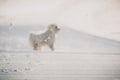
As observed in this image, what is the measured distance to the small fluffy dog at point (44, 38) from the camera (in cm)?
193

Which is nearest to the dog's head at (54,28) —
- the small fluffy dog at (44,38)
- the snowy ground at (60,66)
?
the small fluffy dog at (44,38)

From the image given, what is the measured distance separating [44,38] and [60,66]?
0.92ft

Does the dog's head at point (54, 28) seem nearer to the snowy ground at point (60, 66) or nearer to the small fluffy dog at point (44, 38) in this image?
the small fluffy dog at point (44, 38)

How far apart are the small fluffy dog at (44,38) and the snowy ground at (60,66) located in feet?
0.27

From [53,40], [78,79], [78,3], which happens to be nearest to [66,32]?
[53,40]

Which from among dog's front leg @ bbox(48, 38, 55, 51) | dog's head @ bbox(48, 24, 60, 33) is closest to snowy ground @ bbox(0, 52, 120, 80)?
dog's front leg @ bbox(48, 38, 55, 51)

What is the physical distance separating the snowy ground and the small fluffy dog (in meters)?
0.08

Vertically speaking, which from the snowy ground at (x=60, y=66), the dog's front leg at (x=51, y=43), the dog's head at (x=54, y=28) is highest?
the dog's head at (x=54, y=28)

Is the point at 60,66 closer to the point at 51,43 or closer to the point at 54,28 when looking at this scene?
the point at 51,43

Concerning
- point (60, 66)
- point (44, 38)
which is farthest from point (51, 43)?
point (60, 66)

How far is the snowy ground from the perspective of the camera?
1922 millimetres

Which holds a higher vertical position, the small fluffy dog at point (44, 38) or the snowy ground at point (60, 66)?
the small fluffy dog at point (44, 38)

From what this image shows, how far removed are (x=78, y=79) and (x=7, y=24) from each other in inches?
30.8

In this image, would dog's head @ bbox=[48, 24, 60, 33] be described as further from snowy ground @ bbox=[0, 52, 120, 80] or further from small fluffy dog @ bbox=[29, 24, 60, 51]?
snowy ground @ bbox=[0, 52, 120, 80]
